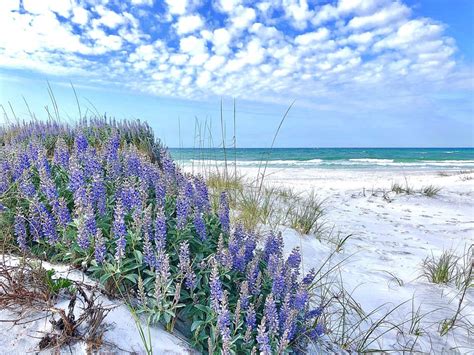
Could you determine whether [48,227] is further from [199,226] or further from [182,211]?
[199,226]

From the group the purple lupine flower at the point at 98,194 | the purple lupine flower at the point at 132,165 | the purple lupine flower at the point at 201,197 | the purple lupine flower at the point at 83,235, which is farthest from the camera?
the purple lupine flower at the point at 132,165

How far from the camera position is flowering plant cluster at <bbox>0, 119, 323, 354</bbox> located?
1.78m

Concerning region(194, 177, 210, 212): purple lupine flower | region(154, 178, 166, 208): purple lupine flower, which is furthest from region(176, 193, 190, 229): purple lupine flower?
region(194, 177, 210, 212): purple lupine flower

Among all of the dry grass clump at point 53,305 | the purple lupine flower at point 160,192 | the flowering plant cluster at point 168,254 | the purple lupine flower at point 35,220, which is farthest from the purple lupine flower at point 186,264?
the purple lupine flower at point 35,220

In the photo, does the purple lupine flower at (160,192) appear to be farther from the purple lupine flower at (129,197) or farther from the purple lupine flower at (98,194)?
the purple lupine flower at (98,194)

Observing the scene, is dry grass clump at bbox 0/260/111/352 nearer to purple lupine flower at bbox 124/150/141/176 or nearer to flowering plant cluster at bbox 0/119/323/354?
flowering plant cluster at bbox 0/119/323/354

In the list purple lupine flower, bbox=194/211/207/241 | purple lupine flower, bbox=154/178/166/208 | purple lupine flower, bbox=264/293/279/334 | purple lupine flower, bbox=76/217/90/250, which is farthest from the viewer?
purple lupine flower, bbox=154/178/166/208

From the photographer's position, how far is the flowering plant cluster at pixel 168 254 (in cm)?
178

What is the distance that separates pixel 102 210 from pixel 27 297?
0.69 metres

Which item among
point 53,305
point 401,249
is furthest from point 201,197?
point 401,249

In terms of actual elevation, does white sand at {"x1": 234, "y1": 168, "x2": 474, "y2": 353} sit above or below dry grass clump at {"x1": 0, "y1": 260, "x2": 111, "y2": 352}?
below

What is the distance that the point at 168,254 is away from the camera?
187 cm

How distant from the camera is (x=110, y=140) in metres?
3.25

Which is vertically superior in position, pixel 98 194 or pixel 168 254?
pixel 98 194
